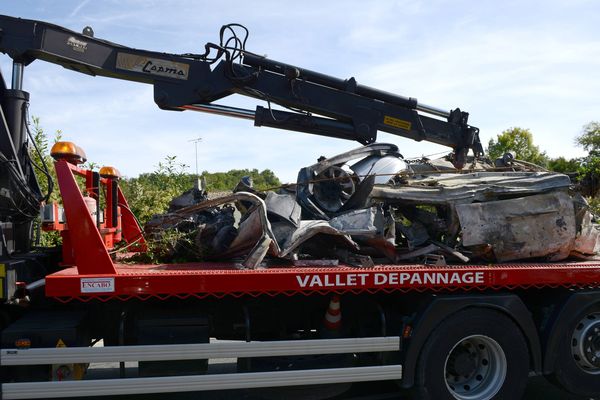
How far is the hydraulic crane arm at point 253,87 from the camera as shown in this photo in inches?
200

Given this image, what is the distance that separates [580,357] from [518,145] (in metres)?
32.7

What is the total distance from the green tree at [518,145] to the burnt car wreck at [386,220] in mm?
28156

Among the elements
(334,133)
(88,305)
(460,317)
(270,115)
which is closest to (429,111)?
(334,133)

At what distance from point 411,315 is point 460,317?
1.41 ft

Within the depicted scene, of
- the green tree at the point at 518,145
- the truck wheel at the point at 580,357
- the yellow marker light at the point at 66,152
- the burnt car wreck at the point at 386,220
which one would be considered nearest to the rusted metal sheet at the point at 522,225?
the burnt car wreck at the point at 386,220

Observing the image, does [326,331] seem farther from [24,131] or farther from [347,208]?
[24,131]

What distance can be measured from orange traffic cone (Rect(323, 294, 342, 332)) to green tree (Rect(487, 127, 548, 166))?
29575mm

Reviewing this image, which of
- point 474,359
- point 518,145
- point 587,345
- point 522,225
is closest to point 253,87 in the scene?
point 522,225

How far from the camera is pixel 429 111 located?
659 centimetres

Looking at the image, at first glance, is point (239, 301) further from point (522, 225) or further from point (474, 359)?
point (522, 225)

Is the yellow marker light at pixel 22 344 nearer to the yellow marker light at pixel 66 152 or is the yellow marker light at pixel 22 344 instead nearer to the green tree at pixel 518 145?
the yellow marker light at pixel 66 152

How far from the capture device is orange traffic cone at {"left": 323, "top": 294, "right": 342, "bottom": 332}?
4.55 m

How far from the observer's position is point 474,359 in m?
4.69

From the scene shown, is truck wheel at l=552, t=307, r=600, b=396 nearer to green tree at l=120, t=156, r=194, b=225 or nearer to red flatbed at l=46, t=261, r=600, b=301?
red flatbed at l=46, t=261, r=600, b=301
